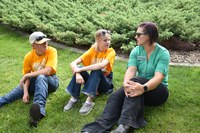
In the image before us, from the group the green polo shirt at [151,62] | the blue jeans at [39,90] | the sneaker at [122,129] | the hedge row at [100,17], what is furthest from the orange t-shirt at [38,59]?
the hedge row at [100,17]

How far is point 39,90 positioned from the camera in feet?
16.4

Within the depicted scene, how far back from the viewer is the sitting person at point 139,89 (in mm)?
4277

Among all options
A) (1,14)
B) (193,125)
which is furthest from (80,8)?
(193,125)

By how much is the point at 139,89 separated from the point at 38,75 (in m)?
1.66

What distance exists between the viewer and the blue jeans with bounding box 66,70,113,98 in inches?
194

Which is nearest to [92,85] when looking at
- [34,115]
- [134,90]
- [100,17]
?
[134,90]

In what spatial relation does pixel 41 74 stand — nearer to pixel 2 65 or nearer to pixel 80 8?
pixel 2 65

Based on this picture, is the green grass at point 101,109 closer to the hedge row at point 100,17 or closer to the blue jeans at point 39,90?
the blue jeans at point 39,90

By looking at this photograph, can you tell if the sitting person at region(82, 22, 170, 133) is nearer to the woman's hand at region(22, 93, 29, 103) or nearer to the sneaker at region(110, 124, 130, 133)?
the sneaker at region(110, 124, 130, 133)

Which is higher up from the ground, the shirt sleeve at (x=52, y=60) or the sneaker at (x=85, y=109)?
the shirt sleeve at (x=52, y=60)

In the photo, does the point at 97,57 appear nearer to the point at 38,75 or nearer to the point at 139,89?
the point at 38,75

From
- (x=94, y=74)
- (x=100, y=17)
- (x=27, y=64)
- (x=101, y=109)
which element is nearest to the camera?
(x=94, y=74)

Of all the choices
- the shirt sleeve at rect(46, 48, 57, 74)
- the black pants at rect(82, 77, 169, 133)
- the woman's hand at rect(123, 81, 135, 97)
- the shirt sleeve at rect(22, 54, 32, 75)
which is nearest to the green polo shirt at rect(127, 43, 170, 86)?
the black pants at rect(82, 77, 169, 133)

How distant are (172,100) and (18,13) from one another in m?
5.86
